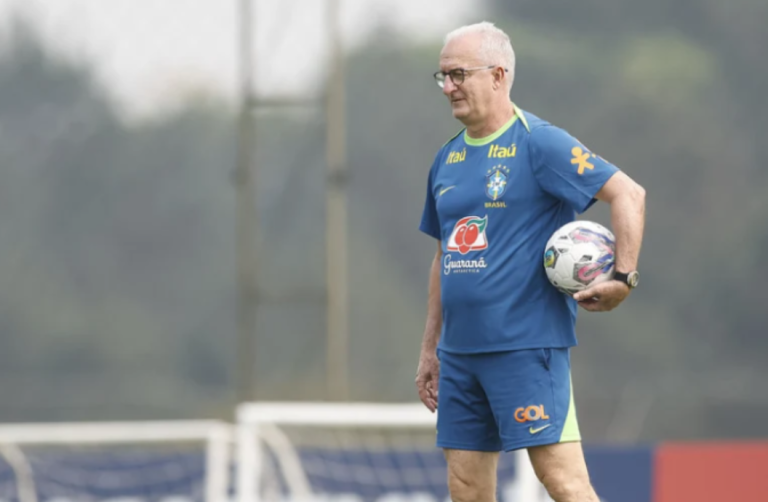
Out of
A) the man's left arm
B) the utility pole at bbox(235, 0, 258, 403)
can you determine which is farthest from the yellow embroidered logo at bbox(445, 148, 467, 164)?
the utility pole at bbox(235, 0, 258, 403)

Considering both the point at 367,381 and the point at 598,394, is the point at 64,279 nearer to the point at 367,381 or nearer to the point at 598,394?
the point at 367,381

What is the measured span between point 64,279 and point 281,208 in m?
3.85

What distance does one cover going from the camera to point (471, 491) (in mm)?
5266

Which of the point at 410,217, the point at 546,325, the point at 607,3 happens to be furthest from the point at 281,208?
the point at 546,325

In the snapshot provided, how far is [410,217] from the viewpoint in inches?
767

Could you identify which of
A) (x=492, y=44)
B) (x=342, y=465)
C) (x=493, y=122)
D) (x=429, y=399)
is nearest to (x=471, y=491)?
(x=429, y=399)

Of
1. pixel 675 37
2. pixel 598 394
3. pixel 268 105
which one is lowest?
pixel 598 394

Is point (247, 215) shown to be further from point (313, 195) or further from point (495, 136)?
point (495, 136)

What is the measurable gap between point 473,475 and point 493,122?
1.26m

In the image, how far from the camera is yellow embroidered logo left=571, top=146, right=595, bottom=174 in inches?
197

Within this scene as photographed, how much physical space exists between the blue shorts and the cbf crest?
0.56 meters

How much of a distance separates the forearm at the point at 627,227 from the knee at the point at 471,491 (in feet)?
3.16

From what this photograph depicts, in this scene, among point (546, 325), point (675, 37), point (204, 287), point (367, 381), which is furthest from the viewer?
point (204, 287)

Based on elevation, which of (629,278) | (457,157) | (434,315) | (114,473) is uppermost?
(457,157)
